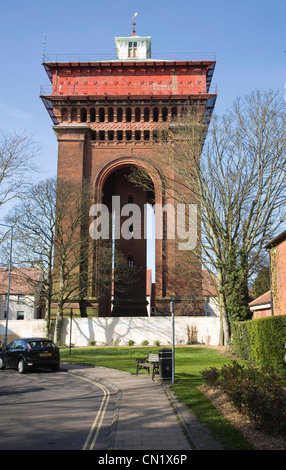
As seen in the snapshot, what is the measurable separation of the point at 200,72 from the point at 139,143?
823 centimetres

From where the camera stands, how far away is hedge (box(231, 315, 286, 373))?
13055 mm

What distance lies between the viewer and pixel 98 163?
35.5m

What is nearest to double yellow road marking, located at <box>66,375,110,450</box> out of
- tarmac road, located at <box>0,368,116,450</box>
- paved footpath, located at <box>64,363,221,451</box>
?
tarmac road, located at <box>0,368,116,450</box>

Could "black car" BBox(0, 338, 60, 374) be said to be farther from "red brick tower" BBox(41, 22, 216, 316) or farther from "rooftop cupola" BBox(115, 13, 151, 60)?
"rooftop cupola" BBox(115, 13, 151, 60)

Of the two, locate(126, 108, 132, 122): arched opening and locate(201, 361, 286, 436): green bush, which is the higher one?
Answer: locate(126, 108, 132, 122): arched opening

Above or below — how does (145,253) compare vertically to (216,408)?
above

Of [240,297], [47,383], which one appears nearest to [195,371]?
[47,383]

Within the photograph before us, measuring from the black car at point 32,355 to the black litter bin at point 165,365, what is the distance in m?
5.93

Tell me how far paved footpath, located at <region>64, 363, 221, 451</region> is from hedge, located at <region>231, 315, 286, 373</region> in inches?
133

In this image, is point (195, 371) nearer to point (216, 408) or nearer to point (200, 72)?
point (216, 408)

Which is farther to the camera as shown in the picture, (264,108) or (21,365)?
(264,108)

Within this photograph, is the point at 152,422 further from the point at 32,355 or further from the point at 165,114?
the point at 165,114

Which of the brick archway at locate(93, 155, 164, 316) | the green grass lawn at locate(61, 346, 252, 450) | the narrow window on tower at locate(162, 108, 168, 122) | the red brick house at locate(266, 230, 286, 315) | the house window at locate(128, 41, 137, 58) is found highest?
the house window at locate(128, 41, 137, 58)

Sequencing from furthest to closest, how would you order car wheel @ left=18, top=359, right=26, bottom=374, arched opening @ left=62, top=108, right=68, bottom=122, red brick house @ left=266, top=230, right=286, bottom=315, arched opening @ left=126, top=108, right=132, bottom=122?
arched opening @ left=126, top=108, right=132, bottom=122 < arched opening @ left=62, top=108, right=68, bottom=122 < red brick house @ left=266, top=230, right=286, bottom=315 < car wheel @ left=18, top=359, right=26, bottom=374
